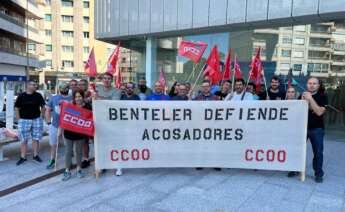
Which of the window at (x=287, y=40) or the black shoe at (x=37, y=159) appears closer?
the black shoe at (x=37, y=159)

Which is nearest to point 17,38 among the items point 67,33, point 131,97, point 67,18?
point 67,33

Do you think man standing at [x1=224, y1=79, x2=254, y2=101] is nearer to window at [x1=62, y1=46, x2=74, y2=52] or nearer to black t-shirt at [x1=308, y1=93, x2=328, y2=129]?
black t-shirt at [x1=308, y1=93, x2=328, y2=129]

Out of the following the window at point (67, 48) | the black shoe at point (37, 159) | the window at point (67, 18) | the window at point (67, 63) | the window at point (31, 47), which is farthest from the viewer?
the window at point (67, 63)

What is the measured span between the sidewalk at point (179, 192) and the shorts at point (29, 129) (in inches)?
24.8

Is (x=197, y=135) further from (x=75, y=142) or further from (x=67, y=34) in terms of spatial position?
(x=67, y=34)

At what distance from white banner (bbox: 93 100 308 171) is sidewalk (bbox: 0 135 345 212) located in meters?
0.27

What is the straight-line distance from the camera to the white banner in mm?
5020

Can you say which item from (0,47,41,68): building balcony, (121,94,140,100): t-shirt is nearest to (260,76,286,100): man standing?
(121,94,140,100): t-shirt

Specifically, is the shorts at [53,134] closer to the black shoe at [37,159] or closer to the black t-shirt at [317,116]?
the black shoe at [37,159]

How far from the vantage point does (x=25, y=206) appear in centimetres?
396

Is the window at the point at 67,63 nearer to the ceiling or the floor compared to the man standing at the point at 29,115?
nearer to the ceiling

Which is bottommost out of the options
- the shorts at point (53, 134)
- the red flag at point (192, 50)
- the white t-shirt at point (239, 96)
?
the shorts at point (53, 134)

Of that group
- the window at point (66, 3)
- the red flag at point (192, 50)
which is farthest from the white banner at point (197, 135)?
the window at point (66, 3)

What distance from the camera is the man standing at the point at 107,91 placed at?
557 centimetres
